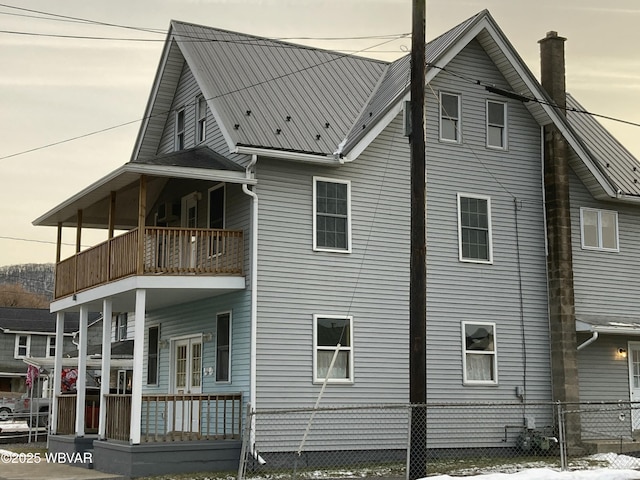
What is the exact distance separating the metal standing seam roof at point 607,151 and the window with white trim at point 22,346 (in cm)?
4681

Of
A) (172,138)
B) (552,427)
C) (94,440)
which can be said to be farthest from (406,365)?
(172,138)

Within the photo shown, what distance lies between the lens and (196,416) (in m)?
21.2

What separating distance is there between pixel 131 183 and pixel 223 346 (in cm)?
430

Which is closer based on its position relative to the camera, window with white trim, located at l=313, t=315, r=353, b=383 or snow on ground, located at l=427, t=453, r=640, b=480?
snow on ground, located at l=427, t=453, r=640, b=480

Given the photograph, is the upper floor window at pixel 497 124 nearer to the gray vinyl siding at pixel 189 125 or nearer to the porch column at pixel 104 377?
the gray vinyl siding at pixel 189 125

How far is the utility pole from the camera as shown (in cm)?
1535

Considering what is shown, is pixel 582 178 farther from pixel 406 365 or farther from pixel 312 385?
pixel 312 385

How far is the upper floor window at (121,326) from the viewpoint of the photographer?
38.2 m

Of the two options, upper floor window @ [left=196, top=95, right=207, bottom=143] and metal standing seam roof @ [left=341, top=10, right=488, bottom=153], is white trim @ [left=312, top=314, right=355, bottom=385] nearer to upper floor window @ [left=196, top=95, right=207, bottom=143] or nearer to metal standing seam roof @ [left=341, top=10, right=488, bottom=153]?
metal standing seam roof @ [left=341, top=10, right=488, bottom=153]

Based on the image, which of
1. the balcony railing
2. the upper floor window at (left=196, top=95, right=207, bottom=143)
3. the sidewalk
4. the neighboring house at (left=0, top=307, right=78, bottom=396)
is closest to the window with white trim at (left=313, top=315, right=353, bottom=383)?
the balcony railing

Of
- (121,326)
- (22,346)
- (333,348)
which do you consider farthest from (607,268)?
(22,346)

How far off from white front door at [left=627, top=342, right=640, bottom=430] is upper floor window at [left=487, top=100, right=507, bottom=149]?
681cm

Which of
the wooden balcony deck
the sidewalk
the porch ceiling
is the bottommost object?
the sidewalk

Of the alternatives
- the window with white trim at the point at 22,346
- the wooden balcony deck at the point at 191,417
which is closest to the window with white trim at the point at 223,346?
the wooden balcony deck at the point at 191,417
